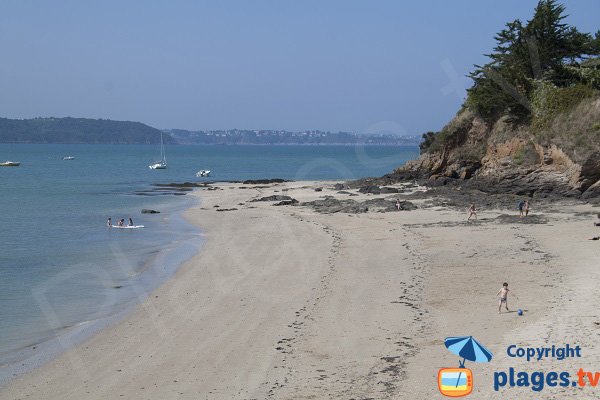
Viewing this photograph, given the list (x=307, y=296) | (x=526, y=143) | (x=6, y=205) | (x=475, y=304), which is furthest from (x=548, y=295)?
(x=6, y=205)

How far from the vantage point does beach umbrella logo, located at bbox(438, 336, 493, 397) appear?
1141 centimetres

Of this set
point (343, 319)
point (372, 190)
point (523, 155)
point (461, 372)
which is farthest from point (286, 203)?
point (461, 372)

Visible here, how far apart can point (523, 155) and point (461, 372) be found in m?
33.4

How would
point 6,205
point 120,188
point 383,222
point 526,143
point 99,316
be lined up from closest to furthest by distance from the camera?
1. point 99,316
2. point 383,222
3. point 526,143
4. point 6,205
5. point 120,188

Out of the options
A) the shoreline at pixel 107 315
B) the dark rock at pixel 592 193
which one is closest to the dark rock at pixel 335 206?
the shoreline at pixel 107 315

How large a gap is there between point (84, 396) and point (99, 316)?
21.9 ft

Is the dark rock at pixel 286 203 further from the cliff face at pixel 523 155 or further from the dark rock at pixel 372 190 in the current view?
the cliff face at pixel 523 155

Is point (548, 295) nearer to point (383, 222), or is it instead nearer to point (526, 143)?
point (383, 222)

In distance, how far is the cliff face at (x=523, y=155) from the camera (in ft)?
124

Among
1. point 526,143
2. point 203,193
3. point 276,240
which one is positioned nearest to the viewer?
point 276,240

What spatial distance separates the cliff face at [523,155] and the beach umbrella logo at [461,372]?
2764cm

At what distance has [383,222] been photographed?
114ft

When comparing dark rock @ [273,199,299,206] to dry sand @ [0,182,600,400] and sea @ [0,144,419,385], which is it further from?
dry sand @ [0,182,600,400]

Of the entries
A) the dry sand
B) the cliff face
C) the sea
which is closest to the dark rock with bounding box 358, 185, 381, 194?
the cliff face
